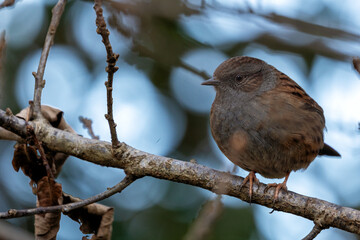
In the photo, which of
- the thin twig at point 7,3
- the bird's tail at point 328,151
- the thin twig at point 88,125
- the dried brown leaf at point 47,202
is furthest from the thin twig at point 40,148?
the bird's tail at point 328,151

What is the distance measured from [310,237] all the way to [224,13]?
6.62 ft

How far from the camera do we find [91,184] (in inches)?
279

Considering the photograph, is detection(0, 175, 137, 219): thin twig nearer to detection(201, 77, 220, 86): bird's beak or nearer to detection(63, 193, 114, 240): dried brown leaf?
detection(63, 193, 114, 240): dried brown leaf

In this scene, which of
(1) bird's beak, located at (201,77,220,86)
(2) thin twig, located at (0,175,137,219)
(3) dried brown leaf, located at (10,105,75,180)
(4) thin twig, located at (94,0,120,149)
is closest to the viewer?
(4) thin twig, located at (94,0,120,149)

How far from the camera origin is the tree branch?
359cm

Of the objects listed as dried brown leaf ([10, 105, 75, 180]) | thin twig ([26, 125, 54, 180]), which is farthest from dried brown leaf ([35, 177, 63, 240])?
dried brown leaf ([10, 105, 75, 180])

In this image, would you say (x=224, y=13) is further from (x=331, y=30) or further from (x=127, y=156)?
(x=127, y=156)

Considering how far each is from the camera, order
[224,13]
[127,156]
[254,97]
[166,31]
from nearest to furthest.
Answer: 1. [127,156]
2. [224,13]
3. [254,97]
4. [166,31]

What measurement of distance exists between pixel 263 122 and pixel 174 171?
1106 mm

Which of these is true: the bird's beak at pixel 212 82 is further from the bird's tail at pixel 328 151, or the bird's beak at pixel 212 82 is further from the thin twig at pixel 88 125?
the bird's tail at pixel 328 151

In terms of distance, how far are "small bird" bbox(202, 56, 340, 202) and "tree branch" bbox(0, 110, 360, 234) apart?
6.8 inches

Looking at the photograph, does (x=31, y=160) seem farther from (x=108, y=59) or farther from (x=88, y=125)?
(x=108, y=59)

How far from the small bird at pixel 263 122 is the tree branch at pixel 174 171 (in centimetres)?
17

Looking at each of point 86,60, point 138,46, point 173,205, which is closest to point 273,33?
point 138,46
